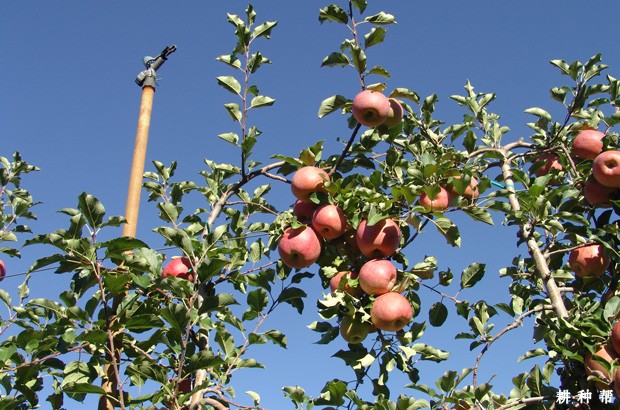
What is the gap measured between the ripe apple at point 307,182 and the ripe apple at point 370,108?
323 millimetres

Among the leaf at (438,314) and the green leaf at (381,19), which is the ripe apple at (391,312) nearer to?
the leaf at (438,314)

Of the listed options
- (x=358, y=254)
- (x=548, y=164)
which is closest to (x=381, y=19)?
(x=358, y=254)

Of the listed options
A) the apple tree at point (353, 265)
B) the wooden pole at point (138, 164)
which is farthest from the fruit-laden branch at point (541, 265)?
the wooden pole at point (138, 164)

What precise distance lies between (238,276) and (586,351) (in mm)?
1544

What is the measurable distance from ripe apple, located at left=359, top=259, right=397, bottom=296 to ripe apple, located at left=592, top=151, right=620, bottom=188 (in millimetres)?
1178

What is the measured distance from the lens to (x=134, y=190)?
9.93 feet

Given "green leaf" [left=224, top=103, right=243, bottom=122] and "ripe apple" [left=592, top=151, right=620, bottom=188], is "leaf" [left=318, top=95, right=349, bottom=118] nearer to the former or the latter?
"green leaf" [left=224, top=103, right=243, bottom=122]

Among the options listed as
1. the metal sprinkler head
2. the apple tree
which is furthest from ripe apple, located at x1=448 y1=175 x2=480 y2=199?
the metal sprinkler head

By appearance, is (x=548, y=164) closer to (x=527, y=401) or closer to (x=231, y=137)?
(x=527, y=401)

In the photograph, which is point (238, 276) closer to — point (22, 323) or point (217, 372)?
point (217, 372)

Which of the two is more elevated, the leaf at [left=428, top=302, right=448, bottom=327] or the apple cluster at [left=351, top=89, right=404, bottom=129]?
the apple cluster at [left=351, top=89, right=404, bottom=129]

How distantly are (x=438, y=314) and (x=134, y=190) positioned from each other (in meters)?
1.60

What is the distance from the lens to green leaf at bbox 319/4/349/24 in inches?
113

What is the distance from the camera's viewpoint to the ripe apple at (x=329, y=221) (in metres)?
2.89
